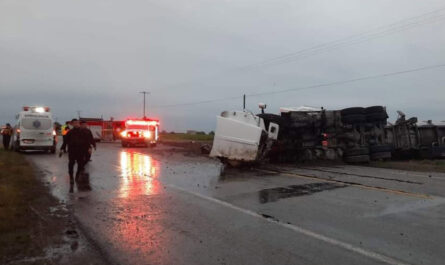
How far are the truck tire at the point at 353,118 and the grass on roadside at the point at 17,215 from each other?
11.4 meters

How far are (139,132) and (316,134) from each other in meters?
18.1

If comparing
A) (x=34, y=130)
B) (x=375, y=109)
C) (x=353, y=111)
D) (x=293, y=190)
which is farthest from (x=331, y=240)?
(x=34, y=130)

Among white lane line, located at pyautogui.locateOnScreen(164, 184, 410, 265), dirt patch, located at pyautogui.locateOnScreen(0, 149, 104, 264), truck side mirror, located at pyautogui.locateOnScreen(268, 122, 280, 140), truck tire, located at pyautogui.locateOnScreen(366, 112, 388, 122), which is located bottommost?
dirt patch, located at pyautogui.locateOnScreen(0, 149, 104, 264)

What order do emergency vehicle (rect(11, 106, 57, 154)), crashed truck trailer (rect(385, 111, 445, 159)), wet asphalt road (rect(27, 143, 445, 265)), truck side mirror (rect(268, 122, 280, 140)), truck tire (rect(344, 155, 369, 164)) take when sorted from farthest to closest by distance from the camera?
1. emergency vehicle (rect(11, 106, 57, 154))
2. crashed truck trailer (rect(385, 111, 445, 159))
3. truck tire (rect(344, 155, 369, 164))
4. truck side mirror (rect(268, 122, 280, 140))
5. wet asphalt road (rect(27, 143, 445, 265))

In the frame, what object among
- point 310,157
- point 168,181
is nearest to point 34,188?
point 168,181

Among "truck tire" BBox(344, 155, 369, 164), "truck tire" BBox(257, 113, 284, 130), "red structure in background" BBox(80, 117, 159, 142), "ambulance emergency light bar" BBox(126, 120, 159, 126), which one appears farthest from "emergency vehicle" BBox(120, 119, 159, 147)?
"truck tire" BBox(344, 155, 369, 164)

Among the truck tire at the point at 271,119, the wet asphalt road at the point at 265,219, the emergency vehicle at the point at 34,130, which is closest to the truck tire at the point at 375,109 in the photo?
the truck tire at the point at 271,119

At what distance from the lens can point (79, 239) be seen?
554 centimetres

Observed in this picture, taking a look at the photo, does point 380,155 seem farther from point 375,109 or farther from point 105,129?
point 105,129

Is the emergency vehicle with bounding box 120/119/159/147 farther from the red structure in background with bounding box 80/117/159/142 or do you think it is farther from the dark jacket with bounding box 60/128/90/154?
the dark jacket with bounding box 60/128/90/154

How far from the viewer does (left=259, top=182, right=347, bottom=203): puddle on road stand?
8.55m

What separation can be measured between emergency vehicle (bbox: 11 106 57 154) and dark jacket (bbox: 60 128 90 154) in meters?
14.1

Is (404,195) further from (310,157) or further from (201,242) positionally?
(310,157)

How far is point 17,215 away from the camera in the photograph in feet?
22.0
